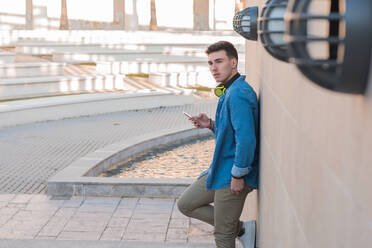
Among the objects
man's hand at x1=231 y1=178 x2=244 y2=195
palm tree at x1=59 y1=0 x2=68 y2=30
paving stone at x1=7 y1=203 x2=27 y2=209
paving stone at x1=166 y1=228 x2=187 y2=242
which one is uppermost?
palm tree at x1=59 y1=0 x2=68 y2=30

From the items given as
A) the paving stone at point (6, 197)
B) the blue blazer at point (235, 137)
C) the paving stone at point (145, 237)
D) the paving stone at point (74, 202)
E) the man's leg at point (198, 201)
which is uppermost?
the blue blazer at point (235, 137)

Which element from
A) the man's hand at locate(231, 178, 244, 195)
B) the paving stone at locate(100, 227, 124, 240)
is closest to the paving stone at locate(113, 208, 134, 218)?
the paving stone at locate(100, 227, 124, 240)

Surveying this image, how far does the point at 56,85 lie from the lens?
13289 mm

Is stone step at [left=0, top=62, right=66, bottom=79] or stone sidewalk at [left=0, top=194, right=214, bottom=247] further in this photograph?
stone step at [left=0, top=62, right=66, bottom=79]

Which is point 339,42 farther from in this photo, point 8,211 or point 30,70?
point 30,70

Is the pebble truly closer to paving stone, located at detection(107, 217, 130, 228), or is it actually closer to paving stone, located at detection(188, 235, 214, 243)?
paving stone, located at detection(107, 217, 130, 228)

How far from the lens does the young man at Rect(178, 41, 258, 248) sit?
129 inches

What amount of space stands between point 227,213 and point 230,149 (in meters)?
0.44

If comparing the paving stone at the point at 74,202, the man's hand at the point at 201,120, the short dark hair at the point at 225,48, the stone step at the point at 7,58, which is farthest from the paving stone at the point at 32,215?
the stone step at the point at 7,58

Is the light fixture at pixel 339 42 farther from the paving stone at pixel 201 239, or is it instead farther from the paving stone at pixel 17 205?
the paving stone at pixel 17 205

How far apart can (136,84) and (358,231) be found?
14675 millimetres

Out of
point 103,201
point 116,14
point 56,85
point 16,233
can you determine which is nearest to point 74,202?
point 103,201

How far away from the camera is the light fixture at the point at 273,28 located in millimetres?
1277

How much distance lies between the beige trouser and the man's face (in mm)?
725
